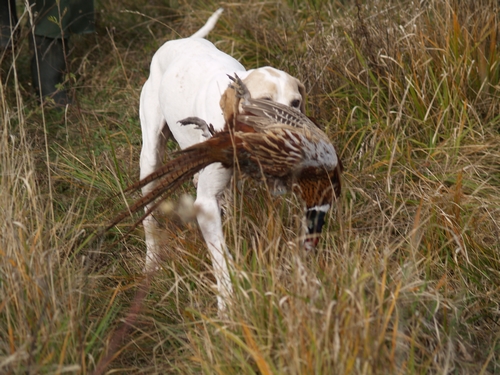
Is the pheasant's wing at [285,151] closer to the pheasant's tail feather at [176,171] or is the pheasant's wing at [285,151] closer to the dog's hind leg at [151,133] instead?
the pheasant's tail feather at [176,171]

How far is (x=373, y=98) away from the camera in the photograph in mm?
4527

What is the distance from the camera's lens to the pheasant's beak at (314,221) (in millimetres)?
2898

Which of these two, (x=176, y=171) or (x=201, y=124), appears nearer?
(x=176, y=171)

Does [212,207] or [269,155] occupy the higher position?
[269,155]

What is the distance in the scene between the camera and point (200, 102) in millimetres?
3371

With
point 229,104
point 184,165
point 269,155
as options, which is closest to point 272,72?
point 229,104

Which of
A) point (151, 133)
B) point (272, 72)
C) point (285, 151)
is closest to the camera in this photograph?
point (285, 151)

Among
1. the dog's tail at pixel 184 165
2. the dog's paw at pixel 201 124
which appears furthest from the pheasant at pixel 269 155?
the dog's paw at pixel 201 124

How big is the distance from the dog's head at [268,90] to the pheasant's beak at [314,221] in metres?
0.43

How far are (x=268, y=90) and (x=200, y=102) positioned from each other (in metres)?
0.50

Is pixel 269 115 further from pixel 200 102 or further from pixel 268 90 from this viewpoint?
pixel 200 102

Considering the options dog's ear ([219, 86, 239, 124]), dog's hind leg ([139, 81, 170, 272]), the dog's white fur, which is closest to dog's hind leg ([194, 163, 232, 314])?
the dog's white fur

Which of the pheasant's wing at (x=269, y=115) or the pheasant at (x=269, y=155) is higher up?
the pheasant's wing at (x=269, y=115)

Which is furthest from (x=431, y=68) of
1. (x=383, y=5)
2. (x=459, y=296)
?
(x=459, y=296)
